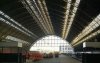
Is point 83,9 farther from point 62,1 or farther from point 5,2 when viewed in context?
point 5,2

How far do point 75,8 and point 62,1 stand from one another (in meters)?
3.04

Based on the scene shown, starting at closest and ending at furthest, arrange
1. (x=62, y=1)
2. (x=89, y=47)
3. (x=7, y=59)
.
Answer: (x=89, y=47), (x=7, y=59), (x=62, y=1)

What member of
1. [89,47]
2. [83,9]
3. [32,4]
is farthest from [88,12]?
[89,47]

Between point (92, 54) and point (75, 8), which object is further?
point (75, 8)

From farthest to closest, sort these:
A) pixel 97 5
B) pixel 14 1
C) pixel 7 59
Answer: pixel 14 1
pixel 97 5
pixel 7 59

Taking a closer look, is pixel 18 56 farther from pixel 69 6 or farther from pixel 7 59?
pixel 69 6

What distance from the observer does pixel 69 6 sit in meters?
45.6

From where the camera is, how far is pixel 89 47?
2975cm

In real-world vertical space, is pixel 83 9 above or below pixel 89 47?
above

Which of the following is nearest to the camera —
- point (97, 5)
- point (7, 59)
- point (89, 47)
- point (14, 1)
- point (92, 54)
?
point (92, 54)

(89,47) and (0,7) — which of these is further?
(0,7)

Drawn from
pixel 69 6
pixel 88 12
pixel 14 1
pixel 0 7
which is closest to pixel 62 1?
pixel 69 6

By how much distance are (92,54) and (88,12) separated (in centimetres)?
2098

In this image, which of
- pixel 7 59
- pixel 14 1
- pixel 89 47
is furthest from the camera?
pixel 14 1
